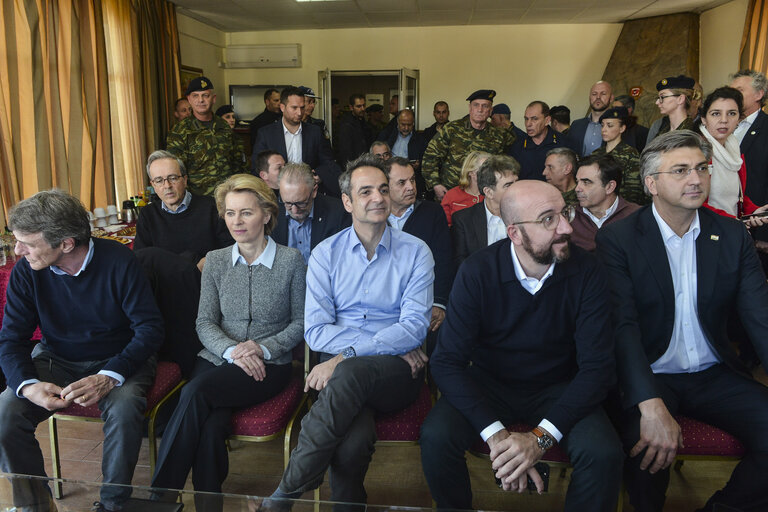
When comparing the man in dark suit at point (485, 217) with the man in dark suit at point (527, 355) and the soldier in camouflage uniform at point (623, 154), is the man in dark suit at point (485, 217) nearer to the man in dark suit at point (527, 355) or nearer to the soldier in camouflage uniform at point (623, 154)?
the soldier in camouflage uniform at point (623, 154)

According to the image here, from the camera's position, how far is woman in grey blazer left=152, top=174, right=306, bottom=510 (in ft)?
6.33

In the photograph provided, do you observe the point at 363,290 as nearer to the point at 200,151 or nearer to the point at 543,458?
the point at 543,458

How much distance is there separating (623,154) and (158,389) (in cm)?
331

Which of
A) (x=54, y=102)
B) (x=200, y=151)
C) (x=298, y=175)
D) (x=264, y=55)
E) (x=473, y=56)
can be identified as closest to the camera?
(x=298, y=175)

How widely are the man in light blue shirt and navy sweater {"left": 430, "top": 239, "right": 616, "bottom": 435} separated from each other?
0.67ft

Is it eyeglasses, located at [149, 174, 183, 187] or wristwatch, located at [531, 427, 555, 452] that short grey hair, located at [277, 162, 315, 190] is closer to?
eyeglasses, located at [149, 174, 183, 187]

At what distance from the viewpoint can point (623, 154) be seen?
12.2ft

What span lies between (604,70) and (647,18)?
0.90 m

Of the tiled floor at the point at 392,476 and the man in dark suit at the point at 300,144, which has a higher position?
the man in dark suit at the point at 300,144

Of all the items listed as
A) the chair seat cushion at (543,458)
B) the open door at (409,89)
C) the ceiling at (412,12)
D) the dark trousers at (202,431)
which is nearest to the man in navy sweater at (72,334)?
the dark trousers at (202,431)

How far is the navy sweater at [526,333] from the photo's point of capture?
5.49ft

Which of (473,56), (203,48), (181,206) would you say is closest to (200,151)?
(181,206)

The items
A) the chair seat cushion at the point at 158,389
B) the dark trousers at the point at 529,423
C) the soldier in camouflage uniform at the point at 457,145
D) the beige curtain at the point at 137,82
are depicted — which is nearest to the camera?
the dark trousers at the point at 529,423

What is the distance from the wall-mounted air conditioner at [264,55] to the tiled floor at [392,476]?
741cm
